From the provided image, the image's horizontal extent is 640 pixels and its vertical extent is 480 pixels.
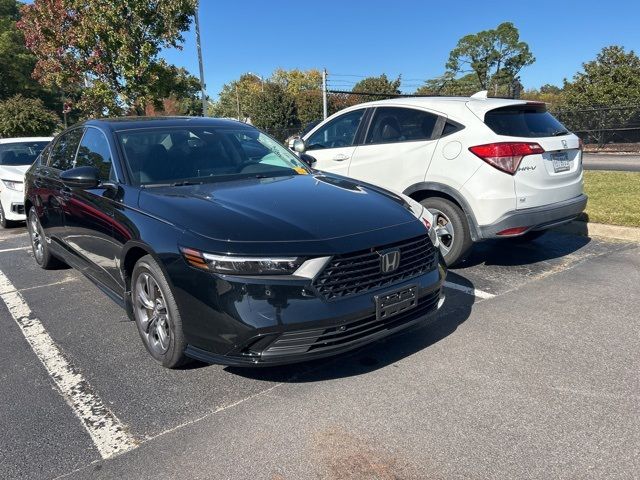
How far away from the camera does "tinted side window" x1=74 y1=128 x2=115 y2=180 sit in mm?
3916

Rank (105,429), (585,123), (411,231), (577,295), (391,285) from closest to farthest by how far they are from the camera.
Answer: (105,429) < (391,285) < (411,231) < (577,295) < (585,123)

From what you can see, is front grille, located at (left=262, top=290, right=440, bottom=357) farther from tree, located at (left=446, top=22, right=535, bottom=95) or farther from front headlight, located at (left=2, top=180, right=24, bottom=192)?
tree, located at (left=446, top=22, right=535, bottom=95)

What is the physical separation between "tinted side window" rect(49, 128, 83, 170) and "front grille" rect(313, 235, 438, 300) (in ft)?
10.7

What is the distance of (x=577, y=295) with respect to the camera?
450cm

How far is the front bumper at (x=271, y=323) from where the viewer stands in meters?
2.66

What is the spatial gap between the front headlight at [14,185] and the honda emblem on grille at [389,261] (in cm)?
749

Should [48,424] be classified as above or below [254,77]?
below

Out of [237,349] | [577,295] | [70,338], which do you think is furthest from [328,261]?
[577,295]

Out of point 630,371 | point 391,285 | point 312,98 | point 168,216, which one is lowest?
point 630,371

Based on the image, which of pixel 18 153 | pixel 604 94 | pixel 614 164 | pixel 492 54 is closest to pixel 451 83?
pixel 492 54

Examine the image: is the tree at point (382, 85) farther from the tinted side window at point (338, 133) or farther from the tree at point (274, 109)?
the tinted side window at point (338, 133)

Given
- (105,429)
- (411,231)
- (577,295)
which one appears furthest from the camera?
(577,295)

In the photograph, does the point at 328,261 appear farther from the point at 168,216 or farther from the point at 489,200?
the point at 489,200

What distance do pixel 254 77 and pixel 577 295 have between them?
90.7 meters
